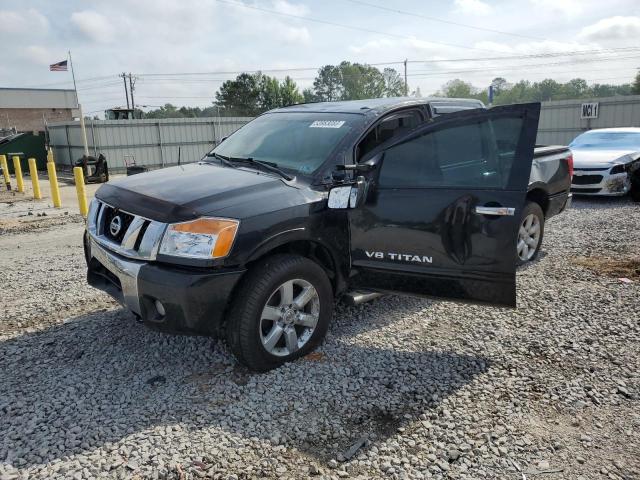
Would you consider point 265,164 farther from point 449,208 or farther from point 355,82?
point 355,82

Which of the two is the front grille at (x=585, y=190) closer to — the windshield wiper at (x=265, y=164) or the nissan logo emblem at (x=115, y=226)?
the windshield wiper at (x=265, y=164)

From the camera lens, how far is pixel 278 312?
11.4 feet

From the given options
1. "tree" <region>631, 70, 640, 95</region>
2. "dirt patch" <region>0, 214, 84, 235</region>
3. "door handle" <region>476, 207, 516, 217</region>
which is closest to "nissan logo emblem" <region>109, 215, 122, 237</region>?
"door handle" <region>476, 207, 516, 217</region>

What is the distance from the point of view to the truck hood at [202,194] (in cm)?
327

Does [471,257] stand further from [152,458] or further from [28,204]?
[28,204]

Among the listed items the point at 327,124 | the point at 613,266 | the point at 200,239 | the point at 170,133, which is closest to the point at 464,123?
the point at 327,124

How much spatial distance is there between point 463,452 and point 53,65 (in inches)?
1070

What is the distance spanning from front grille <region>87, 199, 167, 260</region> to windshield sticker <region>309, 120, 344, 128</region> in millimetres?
1672

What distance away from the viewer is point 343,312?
4.59 m

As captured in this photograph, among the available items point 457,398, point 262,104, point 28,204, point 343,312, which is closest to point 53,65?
point 28,204

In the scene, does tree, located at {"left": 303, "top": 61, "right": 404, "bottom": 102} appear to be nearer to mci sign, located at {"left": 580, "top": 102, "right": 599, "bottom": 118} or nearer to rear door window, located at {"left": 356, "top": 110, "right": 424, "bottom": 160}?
mci sign, located at {"left": 580, "top": 102, "right": 599, "bottom": 118}

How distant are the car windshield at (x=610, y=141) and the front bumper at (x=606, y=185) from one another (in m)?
1.07

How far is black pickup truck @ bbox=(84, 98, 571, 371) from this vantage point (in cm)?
321

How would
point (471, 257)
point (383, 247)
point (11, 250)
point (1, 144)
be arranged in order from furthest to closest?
point (1, 144) → point (11, 250) → point (383, 247) → point (471, 257)
